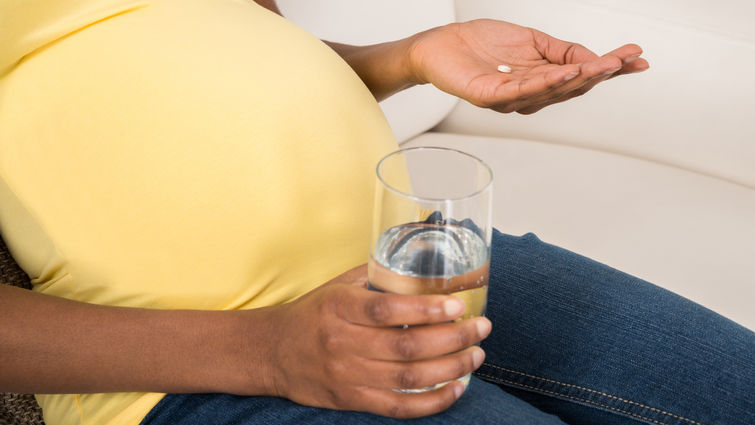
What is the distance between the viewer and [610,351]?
2.36 feet

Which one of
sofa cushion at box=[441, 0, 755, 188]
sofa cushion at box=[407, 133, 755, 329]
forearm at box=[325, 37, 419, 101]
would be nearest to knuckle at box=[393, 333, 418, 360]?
forearm at box=[325, 37, 419, 101]

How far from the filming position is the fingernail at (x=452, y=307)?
1.48ft

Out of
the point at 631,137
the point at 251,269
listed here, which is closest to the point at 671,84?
the point at 631,137

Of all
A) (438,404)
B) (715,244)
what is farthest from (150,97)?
(715,244)

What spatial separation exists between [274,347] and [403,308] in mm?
148

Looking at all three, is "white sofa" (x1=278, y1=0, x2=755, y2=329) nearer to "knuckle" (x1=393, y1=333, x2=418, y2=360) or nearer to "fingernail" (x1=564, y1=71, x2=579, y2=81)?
"fingernail" (x1=564, y1=71, x2=579, y2=81)

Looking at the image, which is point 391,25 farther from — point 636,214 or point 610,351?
point 610,351

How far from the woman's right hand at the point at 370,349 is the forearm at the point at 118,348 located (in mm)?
34

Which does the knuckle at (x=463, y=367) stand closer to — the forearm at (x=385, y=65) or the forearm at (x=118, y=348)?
the forearm at (x=118, y=348)

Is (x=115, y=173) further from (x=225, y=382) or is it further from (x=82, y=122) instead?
(x=225, y=382)

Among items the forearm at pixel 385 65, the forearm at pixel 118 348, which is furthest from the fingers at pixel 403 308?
the forearm at pixel 385 65

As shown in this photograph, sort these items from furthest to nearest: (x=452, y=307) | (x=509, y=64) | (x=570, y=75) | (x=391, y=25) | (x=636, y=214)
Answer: (x=391, y=25) < (x=636, y=214) < (x=509, y=64) < (x=570, y=75) < (x=452, y=307)

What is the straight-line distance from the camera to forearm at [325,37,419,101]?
34.8 inches

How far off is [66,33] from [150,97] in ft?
0.37
